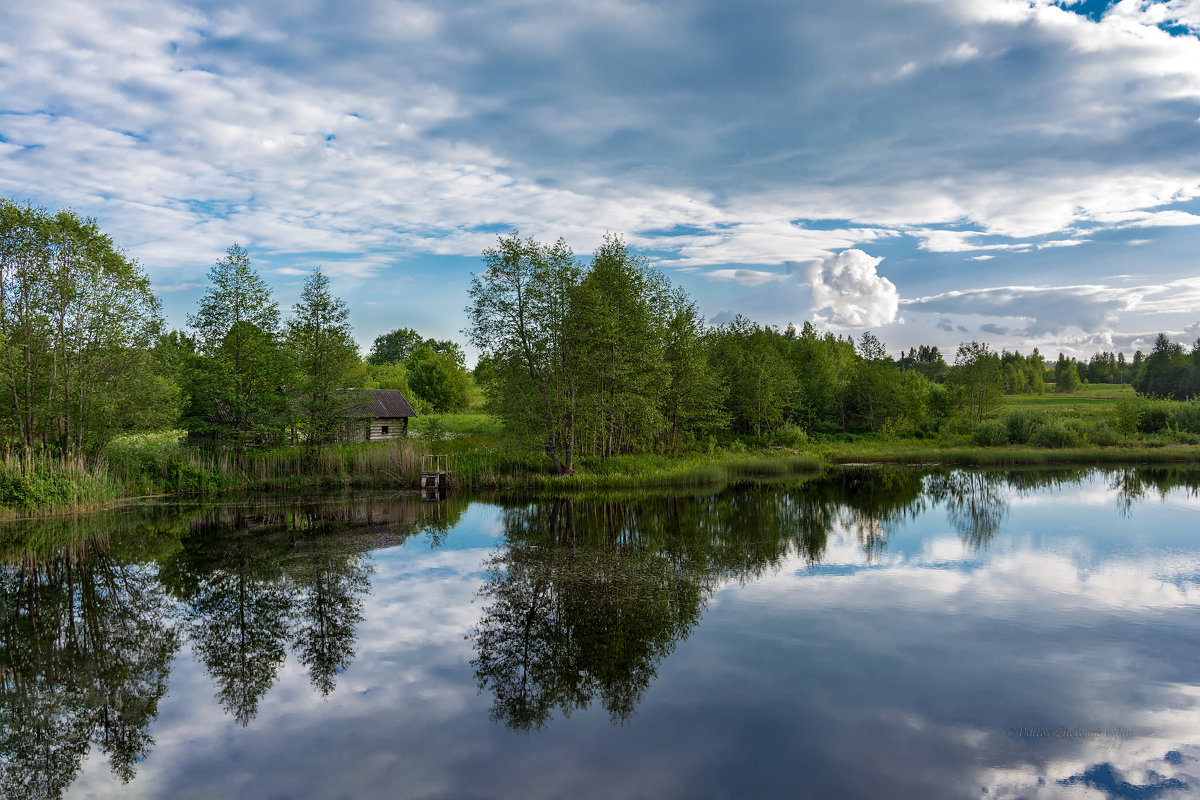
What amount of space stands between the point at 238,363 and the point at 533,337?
12.9 meters

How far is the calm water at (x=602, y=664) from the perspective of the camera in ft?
20.1

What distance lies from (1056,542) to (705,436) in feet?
76.7

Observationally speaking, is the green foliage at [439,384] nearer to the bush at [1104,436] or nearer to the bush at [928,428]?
the bush at [928,428]

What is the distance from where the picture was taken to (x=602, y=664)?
27.6 feet

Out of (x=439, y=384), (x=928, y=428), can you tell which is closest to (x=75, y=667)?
(x=928, y=428)

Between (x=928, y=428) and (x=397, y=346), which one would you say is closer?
(x=928, y=428)

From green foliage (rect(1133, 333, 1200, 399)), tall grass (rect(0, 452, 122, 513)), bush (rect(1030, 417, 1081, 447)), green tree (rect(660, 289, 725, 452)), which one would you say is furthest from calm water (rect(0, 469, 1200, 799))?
green foliage (rect(1133, 333, 1200, 399))

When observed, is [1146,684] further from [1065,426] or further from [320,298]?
[1065,426]

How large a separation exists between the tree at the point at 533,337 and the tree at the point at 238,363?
932 centimetres

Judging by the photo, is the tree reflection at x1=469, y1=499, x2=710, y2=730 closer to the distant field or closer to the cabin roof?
the cabin roof

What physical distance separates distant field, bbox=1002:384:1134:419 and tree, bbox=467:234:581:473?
148ft

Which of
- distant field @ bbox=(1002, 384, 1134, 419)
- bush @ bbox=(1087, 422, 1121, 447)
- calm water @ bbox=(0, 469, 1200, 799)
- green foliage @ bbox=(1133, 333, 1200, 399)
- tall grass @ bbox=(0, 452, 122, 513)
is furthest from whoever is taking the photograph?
green foliage @ bbox=(1133, 333, 1200, 399)

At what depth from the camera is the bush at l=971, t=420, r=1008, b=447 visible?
136 feet

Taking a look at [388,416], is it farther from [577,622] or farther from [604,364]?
[577,622]
